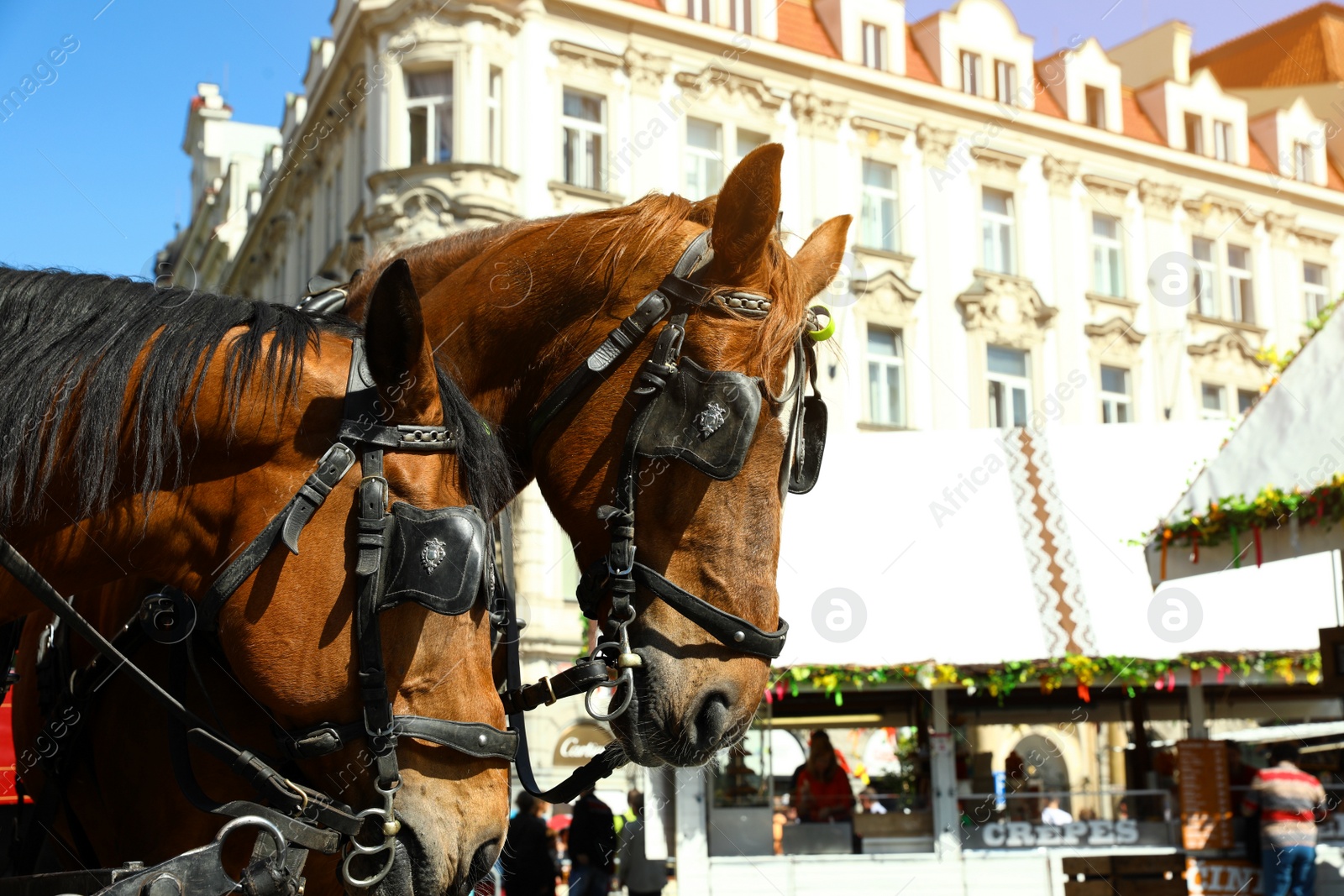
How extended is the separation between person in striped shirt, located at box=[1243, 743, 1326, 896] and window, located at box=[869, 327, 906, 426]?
13.4 metres

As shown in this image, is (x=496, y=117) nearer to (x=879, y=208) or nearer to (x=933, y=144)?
(x=879, y=208)

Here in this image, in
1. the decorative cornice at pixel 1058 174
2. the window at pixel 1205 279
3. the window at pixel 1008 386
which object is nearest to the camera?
the window at pixel 1008 386

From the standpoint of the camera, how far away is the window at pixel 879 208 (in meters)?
22.7

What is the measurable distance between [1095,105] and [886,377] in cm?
808

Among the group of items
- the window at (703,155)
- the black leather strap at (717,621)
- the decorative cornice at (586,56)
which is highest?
the decorative cornice at (586,56)

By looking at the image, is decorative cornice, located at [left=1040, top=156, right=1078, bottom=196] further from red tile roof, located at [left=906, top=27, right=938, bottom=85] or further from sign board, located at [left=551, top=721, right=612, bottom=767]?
sign board, located at [left=551, top=721, right=612, bottom=767]

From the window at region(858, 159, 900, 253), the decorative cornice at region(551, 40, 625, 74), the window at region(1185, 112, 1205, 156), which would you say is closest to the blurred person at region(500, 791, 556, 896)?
the decorative cornice at region(551, 40, 625, 74)

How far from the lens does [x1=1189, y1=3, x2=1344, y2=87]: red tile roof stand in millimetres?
30109

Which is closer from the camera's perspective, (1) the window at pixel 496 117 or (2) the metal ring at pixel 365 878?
(2) the metal ring at pixel 365 878

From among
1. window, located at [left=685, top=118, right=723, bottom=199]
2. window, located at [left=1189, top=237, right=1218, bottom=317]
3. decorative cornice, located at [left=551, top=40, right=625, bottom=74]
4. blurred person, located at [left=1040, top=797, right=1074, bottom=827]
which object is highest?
decorative cornice, located at [left=551, top=40, right=625, bottom=74]

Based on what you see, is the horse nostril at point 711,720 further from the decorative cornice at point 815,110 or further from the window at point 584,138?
the decorative cornice at point 815,110

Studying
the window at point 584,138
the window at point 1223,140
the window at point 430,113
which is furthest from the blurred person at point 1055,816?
the window at point 1223,140

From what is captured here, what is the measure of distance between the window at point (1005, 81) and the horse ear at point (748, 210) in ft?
78.2

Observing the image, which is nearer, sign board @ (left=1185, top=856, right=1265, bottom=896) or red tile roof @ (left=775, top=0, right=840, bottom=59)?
sign board @ (left=1185, top=856, right=1265, bottom=896)
